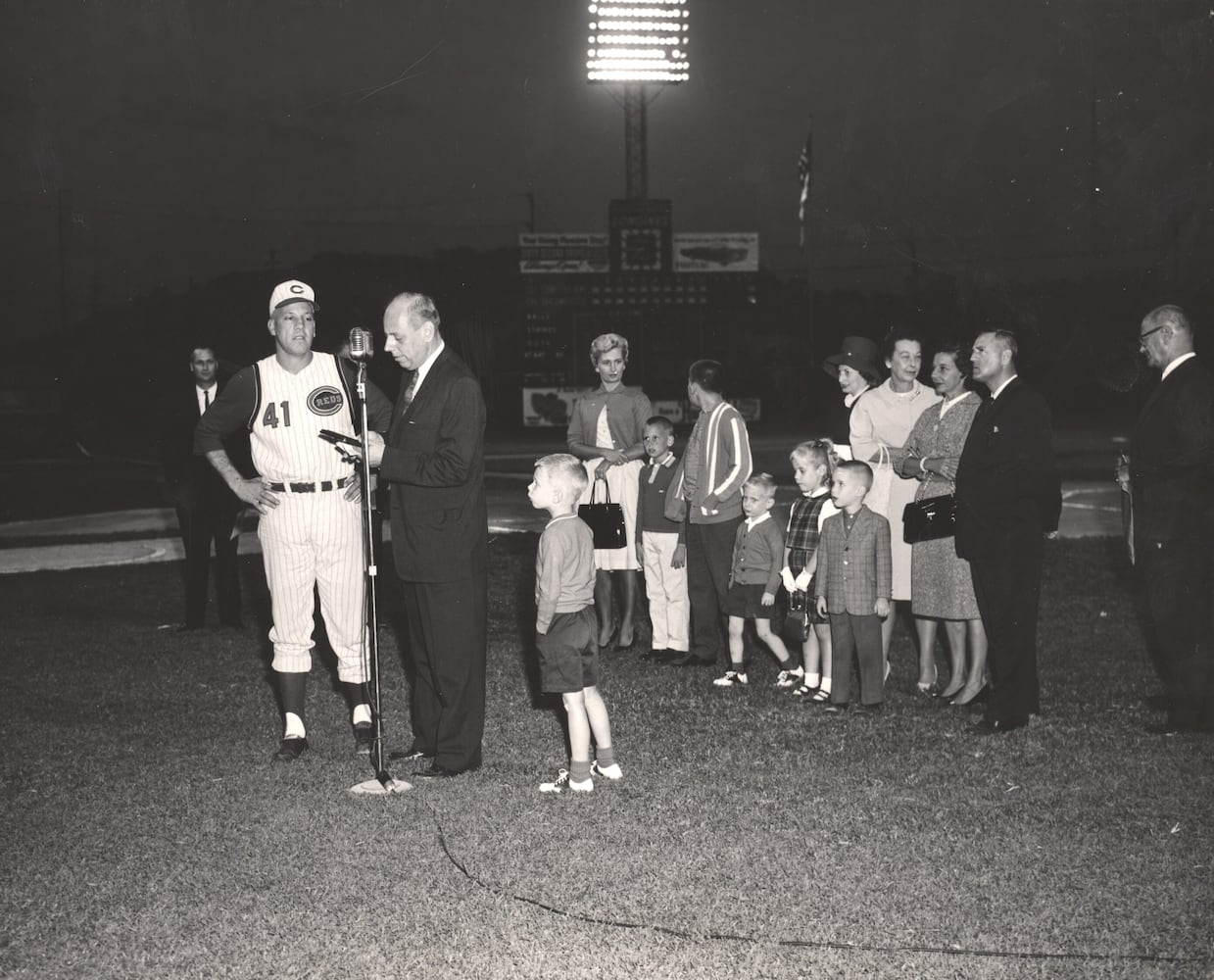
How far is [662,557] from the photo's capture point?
900 centimetres

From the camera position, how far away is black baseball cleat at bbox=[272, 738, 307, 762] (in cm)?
648

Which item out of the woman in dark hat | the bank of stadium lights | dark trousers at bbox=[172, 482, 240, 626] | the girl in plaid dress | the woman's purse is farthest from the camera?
the bank of stadium lights

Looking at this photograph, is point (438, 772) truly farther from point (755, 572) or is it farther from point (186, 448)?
point (186, 448)

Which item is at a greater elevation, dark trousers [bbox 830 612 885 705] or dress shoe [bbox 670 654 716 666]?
dark trousers [bbox 830 612 885 705]

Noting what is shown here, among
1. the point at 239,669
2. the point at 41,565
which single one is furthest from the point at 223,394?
the point at 41,565

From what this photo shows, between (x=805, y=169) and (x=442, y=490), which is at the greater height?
(x=805, y=169)

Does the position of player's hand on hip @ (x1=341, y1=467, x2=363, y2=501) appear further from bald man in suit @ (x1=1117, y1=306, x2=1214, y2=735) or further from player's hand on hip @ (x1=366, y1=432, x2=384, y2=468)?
bald man in suit @ (x1=1117, y1=306, x2=1214, y2=735)

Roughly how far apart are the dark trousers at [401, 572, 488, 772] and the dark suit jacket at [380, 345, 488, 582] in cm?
10

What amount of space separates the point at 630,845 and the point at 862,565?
282 cm

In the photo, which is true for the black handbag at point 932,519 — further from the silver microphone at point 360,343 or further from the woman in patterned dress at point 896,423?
the silver microphone at point 360,343

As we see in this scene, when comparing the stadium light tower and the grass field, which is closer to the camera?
the grass field

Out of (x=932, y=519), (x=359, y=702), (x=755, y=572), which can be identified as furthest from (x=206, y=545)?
(x=932, y=519)

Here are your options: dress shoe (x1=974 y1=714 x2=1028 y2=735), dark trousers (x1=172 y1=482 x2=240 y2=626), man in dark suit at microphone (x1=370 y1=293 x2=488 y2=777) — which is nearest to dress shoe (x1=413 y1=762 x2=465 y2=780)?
man in dark suit at microphone (x1=370 y1=293 x2=488 y2=777)

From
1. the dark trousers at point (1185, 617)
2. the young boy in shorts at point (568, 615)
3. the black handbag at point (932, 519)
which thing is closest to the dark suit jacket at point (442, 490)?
the young boy in shorts at point (568, 615)
